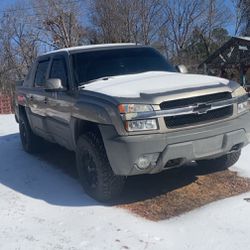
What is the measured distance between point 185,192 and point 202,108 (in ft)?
3.77

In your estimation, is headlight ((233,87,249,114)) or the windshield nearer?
headlight ((233,87,249,114))

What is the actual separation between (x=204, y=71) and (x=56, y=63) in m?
20.4

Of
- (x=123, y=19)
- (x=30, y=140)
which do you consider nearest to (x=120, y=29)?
(x=123, y=19)

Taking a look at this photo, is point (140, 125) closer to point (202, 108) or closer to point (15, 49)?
point (202, 108)

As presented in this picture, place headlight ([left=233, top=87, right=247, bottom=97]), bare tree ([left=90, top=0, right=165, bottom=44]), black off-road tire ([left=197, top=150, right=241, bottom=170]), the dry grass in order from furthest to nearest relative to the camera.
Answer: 1. bare tree ([left=90, top=0, right=165, bottom=44])
2. black off-road tire ([left=197, top=150, right=241, bottom=170])
3. headlight ([left=233, top=87, right=247, bottom=97])
4. the dry grass

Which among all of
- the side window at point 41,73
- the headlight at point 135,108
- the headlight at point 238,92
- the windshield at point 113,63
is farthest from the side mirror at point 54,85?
the headlight at point 238,92

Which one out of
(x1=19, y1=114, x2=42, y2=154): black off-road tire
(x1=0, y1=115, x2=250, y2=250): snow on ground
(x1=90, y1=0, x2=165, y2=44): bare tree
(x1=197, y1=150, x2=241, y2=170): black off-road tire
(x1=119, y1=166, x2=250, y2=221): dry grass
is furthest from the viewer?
(x1=90, y1=0, x2=165, y2=44): bare tree

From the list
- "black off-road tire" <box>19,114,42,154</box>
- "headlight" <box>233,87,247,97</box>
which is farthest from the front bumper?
"black off-road tire" <box>19,114,42,154</box>

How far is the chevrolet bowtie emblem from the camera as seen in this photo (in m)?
4.88

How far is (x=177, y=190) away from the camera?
563cm

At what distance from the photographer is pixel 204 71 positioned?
26266 mm

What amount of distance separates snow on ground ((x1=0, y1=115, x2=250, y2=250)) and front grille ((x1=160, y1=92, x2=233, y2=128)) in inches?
36.2

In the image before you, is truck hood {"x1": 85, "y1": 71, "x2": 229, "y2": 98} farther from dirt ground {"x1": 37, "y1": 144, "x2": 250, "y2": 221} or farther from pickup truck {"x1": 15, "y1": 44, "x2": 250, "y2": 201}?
dirt ground {"x1": 37, "y1": 144, "x2": 250, "y2": 221}

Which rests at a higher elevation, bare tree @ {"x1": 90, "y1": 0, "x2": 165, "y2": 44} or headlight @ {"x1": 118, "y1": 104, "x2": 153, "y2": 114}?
headlight @ {"x1": 118, "y1": 104, "x2": 153, "y2": 114}
